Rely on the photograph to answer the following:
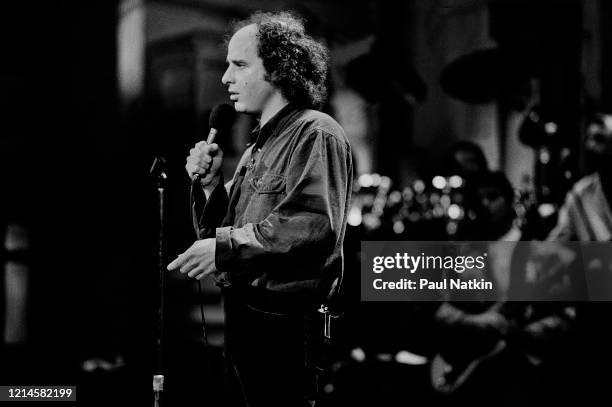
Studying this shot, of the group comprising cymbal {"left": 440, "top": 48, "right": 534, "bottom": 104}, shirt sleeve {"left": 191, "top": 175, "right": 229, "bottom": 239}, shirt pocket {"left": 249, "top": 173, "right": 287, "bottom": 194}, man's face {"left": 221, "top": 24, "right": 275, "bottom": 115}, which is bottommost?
shirt sleeve {"left": 191, "top": 175, "right": 229, "bottom": 239}

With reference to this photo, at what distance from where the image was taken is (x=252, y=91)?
1596 mm

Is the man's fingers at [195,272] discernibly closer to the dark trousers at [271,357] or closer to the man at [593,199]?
the dark trousers at [271,357]

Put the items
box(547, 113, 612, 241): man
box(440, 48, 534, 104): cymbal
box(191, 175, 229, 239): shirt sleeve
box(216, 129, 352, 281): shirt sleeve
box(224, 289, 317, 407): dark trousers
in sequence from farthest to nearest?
1. box(440, 48, 534, 104): cymbal
2. box(547, 113, 612, 241): man
3. box(191, 175, 229, 239): shirt sleeve
4. box(224, 289, 317, 407): dark trousers
5. box(216, 129, 352, 281): shirt sleeve

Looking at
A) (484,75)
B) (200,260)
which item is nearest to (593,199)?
(484,75)

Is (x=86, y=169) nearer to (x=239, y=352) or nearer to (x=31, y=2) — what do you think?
(x=31, y=2)

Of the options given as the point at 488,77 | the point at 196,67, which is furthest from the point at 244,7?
the point at 488,77

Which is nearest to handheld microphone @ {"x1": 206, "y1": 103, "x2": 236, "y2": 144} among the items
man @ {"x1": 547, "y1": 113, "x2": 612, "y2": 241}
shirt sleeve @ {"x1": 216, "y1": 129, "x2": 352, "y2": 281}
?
shirt sleeve @ {"x1": 216, "y1": 129, "x2": 352, "y2": 281}

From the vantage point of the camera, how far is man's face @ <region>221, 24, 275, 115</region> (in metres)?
1.59

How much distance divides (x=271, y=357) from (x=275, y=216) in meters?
0.33

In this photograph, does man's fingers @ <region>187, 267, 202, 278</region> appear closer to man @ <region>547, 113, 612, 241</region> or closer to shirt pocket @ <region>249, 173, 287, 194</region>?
shirt pocket @ <region>249, 173, 287, 194</region>

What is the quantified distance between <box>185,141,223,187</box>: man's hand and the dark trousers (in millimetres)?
313

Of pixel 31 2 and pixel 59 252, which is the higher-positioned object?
pixel 31 2

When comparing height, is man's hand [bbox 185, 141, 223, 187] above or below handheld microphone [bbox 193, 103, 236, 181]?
below

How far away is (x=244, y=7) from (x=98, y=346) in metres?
2.36
